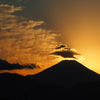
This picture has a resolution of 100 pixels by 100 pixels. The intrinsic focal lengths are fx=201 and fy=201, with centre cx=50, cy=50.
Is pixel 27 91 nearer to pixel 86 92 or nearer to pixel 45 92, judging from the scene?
pixel 45 92

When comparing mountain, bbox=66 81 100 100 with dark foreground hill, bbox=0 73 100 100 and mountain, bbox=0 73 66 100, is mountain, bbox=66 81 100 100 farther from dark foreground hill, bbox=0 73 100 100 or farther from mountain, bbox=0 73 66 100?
mountain, bbox=0 73 66 100

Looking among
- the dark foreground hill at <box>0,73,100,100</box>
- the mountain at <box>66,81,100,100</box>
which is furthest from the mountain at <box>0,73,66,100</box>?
the mountain at <box>66,81,100,100</box>

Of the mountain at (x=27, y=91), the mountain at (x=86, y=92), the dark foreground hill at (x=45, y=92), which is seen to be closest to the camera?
the mountain at (x=86, y=92)

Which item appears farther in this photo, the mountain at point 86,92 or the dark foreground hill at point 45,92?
the dark foreground hill at point 45,92

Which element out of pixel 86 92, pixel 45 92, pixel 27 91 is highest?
pixel 27 91

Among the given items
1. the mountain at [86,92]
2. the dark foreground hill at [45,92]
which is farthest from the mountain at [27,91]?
the mountain at [86,92]

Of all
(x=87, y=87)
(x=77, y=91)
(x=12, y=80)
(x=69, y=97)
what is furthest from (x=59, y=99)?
(x=12, y=80)

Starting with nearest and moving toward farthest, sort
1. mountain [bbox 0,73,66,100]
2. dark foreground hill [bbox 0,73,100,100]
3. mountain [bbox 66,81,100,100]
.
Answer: mountain [bbox 66,81,100,100]
dark foreground hill [bbox 0,73,100,100]
mountain [bbox 0,73,66,100]

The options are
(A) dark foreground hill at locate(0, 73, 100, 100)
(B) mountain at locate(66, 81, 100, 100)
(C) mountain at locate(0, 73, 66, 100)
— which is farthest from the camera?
(C) mountain at locate(0, 73, 66, 100)

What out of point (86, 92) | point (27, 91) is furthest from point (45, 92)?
point (86, 92)

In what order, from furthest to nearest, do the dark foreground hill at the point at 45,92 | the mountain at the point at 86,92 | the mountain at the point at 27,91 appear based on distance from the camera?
the mountain at the point at 27,91, the dark foreground hill at the point at 45,92, the mountain at the point at 86,92

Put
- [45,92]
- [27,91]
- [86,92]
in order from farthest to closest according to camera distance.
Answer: [45,92] < [27,91] < [86,92]

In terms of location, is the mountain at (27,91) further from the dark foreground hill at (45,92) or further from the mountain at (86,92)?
the mountain at (86,92)

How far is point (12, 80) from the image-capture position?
199375mm
